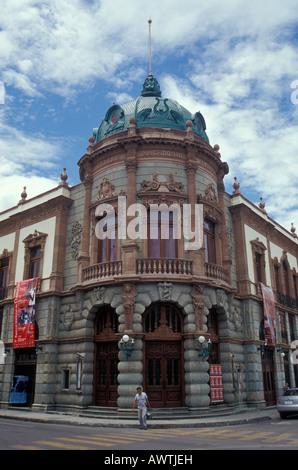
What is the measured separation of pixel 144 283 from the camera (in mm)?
21922

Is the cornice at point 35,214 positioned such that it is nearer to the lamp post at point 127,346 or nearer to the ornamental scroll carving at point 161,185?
the ornamental scroll carving at point 161,185

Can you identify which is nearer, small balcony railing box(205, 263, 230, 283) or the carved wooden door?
the carved wooden door

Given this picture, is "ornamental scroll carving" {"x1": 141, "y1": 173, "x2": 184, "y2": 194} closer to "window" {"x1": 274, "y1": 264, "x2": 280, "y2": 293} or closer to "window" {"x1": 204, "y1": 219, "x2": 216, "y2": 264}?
"window" {"x1": 204, "y1": 219, "x2": 216, "y2": 264}

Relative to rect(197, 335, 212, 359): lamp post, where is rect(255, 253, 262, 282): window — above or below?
above

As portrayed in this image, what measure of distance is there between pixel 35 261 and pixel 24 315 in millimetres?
3697

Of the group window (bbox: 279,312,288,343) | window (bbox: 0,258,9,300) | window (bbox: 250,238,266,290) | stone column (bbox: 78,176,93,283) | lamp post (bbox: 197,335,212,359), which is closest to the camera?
lamp post (bbox: 197,335,212,359)

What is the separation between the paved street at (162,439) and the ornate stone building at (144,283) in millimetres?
4467

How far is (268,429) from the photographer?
1689 cm

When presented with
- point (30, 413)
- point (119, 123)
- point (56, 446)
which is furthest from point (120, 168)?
point (56, 446)

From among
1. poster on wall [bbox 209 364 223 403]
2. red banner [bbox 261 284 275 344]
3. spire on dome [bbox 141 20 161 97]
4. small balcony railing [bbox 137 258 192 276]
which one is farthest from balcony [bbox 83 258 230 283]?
spire on dome [bbox 141 20 161 97]

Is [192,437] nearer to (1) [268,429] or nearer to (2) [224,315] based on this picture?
(1) [268,429]

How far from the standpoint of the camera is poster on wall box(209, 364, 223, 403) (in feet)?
Result: 72.7

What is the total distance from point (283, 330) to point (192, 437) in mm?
19530

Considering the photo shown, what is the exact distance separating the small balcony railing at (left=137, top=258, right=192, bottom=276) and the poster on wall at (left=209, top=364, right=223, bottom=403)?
5358 mm
